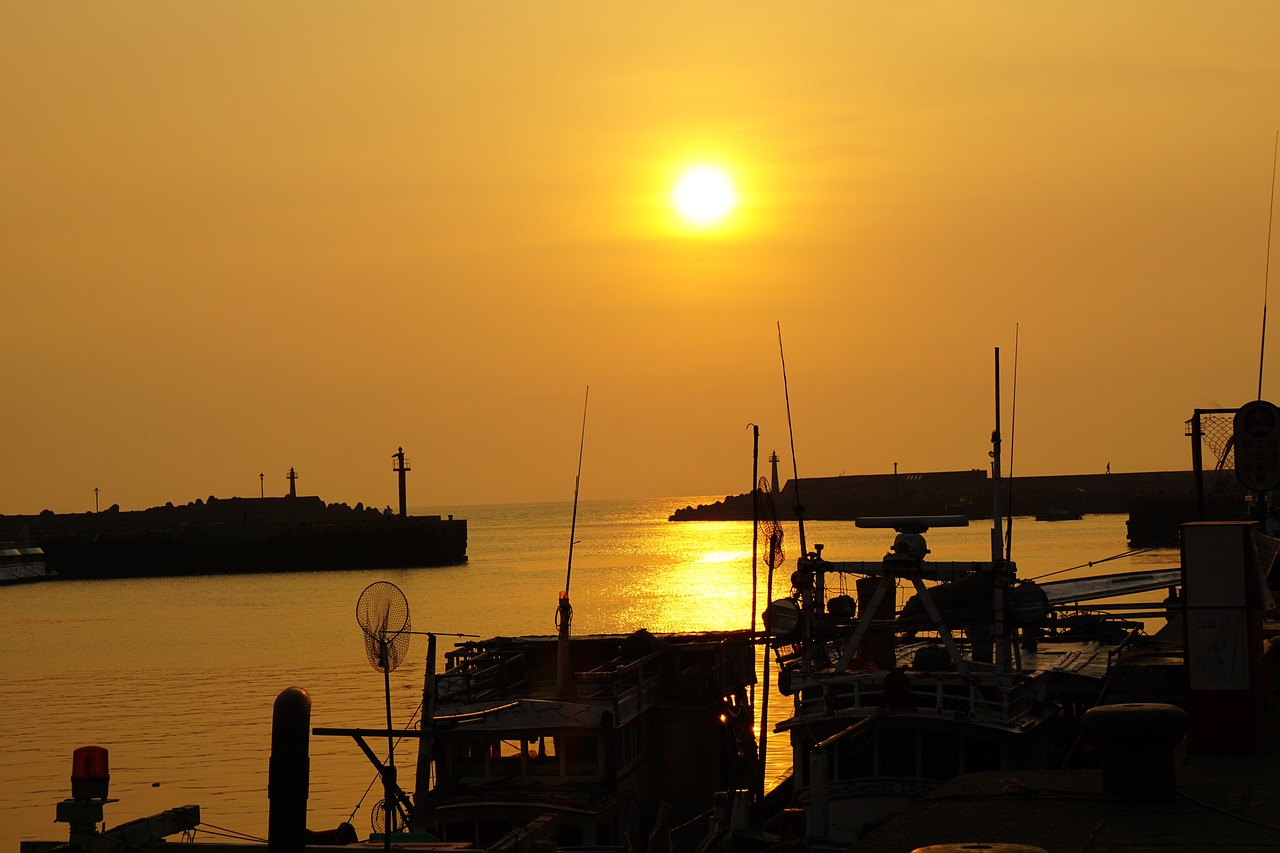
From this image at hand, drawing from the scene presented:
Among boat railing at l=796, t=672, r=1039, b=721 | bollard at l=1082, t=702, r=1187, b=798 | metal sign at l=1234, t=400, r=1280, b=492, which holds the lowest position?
boat railing at l=796, t=672, r=1039, b=721

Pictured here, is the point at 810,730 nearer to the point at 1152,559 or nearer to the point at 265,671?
the point at 265,671

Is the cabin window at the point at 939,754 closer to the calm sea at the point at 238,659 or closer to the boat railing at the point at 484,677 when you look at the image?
the boat railing at the point at 484,677

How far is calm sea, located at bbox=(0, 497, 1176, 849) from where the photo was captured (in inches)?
1849

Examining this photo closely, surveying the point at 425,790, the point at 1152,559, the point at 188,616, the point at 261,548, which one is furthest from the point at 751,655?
the point at 261,548

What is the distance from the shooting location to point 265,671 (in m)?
83.7

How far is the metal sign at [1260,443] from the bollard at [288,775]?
20324 mm

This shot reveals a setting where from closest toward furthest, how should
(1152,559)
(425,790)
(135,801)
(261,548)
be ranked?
(425,790), (135,801), (1152,559), (261,548)

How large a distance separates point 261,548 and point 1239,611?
173632 mm

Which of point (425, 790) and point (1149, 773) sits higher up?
point (1149, 773)

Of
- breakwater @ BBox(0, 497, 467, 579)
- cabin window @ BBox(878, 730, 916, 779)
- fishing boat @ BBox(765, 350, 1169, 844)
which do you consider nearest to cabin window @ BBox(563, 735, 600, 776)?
fishing boat @ BBox(765, 350, 1169, 844)

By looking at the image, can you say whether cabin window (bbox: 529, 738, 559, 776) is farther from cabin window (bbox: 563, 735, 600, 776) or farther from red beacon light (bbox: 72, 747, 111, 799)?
red beacon light (bbox: 72, 747, 111, 799)

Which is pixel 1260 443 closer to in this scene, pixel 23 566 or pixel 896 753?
pixel 896 753

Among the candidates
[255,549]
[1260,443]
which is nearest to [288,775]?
[1260,443]

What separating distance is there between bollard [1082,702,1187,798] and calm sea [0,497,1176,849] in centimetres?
2309
